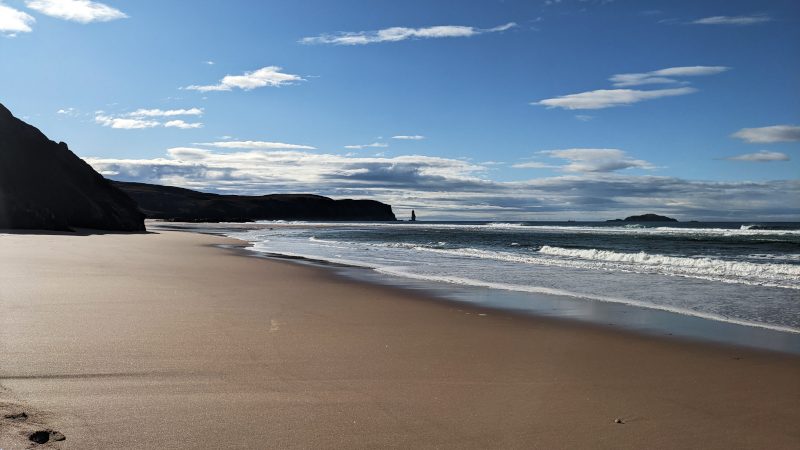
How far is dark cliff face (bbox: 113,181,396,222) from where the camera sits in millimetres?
160975

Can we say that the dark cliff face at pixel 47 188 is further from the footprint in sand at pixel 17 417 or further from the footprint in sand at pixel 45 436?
the footprint in sand at pixel 45 436

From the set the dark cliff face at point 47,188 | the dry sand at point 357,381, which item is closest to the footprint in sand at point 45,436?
the dry sand at point 357,381

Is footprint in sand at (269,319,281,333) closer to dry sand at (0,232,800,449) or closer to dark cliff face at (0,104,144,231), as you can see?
dry sand at (0,232,800,449)

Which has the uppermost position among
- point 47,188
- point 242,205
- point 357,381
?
point 242,205

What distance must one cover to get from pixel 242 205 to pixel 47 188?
5628 inches

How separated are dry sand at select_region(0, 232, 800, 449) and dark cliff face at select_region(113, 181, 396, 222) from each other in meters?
153

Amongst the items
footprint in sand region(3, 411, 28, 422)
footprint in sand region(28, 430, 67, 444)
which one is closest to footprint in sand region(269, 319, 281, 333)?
footprint in sand region(3, 411, 28, 422)

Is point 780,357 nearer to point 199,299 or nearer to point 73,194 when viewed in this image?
point 199,299

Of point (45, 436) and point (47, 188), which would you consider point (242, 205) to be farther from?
point (45, 436)

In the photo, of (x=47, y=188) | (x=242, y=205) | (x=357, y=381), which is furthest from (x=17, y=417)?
(x=242, y=205)

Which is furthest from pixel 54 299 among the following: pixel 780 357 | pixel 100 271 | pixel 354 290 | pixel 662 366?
pixel 780 357

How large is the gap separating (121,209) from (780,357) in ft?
141

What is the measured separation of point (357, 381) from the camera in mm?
4625

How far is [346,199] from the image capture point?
639 ft
